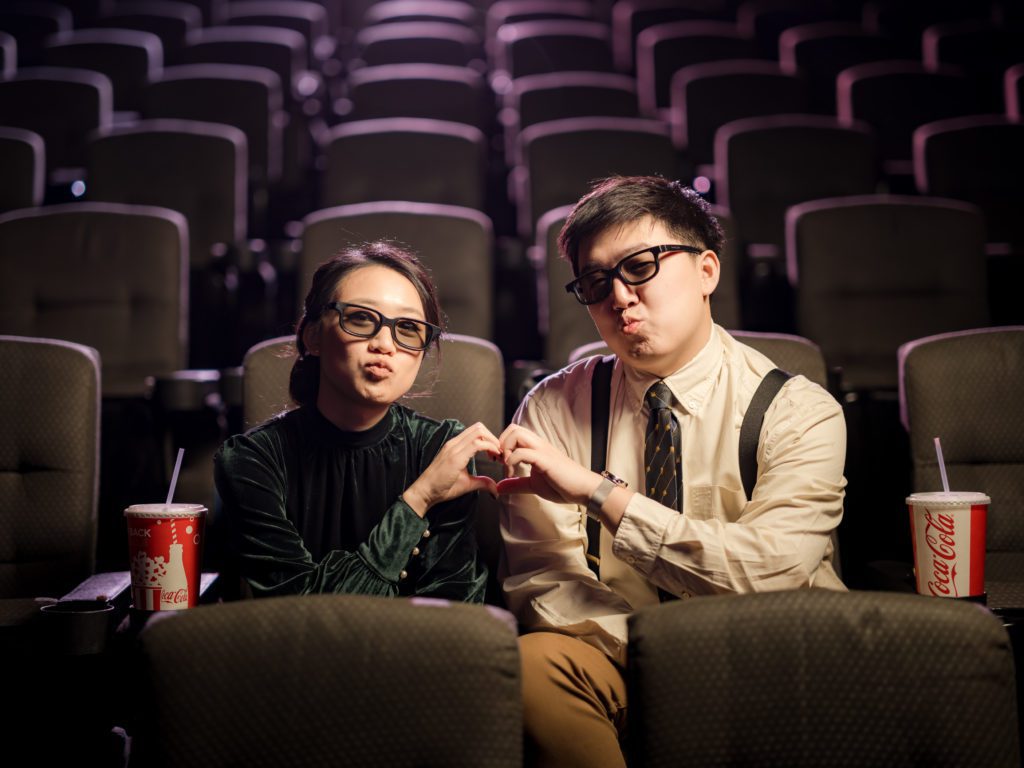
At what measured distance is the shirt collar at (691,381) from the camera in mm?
1216

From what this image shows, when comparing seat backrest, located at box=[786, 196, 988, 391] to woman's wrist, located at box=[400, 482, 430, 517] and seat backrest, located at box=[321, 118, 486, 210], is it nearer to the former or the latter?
seat backrest, located at box=[321, 118, 486, 210]

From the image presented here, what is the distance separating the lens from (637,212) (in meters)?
1.20

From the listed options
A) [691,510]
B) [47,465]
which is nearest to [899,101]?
[691,510]

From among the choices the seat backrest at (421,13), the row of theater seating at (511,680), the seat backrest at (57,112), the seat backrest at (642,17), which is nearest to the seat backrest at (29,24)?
the seat backrest at (57,112)

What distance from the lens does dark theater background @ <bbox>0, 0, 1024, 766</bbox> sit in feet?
4.61

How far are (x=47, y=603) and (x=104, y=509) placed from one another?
2.45ft

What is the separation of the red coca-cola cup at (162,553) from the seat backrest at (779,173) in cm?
207

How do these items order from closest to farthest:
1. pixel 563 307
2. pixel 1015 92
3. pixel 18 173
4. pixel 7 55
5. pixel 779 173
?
pixel 563 307
pixel 18 173
pixel 779 173
pixel 1015 92
pixel 7 55

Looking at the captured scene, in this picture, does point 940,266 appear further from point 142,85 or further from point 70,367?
point 142,85

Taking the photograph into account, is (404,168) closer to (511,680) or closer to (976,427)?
(976,427)

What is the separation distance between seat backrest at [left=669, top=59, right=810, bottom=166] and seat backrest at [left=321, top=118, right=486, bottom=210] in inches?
35.4

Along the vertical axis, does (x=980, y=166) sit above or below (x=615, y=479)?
above

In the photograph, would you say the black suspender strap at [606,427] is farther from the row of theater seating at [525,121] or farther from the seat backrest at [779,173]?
the seat backrest at [779,173]

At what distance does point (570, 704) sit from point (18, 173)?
2.30 metres
